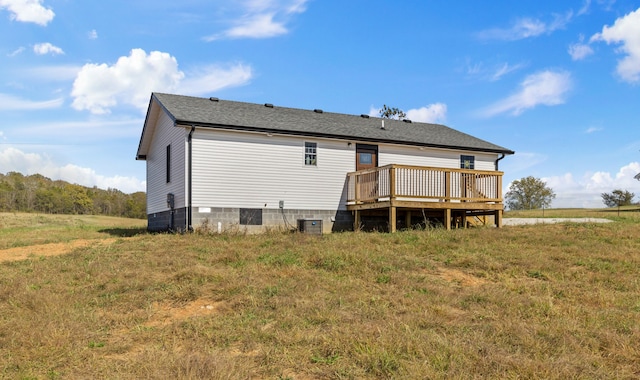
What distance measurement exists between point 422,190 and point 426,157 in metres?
3.43

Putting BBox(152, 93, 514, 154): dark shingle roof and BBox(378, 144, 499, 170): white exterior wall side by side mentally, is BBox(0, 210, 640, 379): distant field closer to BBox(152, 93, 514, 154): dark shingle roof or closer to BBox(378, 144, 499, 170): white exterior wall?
BBox(152, 93, 514, 154): dark shingle roof

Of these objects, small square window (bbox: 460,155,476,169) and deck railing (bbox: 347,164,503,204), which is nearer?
deck railing (bbox: 347,164,503,204)

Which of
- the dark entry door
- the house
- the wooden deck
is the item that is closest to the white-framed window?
the house

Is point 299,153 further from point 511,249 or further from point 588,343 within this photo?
point 588,343

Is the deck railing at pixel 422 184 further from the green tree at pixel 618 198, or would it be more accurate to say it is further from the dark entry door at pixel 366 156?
the green tree at pixel 618 198

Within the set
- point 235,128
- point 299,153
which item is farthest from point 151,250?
point 299,153

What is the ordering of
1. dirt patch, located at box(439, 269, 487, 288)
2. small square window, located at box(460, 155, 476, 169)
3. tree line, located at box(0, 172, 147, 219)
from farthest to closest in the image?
tree line, located at box(0, 172, 147, 219) < small square window, located at box(460, 155, 476, 169) < dirt patch, located at box(439, 269, 487, 288)

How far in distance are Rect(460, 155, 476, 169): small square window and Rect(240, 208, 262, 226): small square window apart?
9122 mm

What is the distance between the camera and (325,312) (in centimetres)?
686

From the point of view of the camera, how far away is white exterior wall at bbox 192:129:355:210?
16500 mm

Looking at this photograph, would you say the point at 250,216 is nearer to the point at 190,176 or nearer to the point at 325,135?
the point at 190,176

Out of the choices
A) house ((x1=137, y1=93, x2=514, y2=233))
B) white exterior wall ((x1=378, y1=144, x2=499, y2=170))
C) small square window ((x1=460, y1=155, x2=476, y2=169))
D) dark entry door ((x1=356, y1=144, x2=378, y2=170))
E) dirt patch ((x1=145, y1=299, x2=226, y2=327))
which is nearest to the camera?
dirt patch ((x1=145, y1=299, x2=226, y2=327))

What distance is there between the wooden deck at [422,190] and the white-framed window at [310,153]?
143 centimetres

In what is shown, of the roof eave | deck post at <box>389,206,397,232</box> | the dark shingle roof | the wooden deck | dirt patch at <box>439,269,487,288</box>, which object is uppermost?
the dark shingle roof
